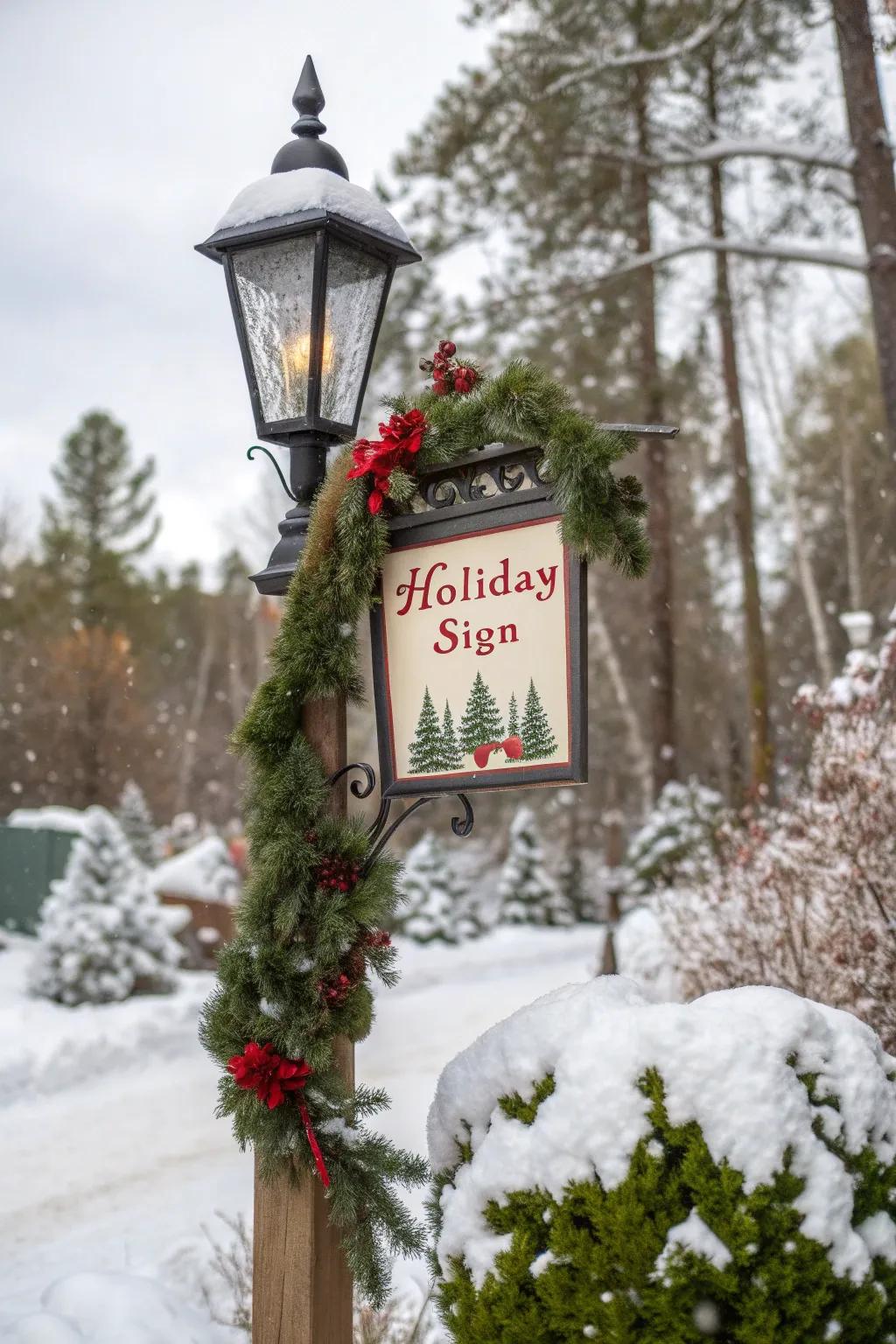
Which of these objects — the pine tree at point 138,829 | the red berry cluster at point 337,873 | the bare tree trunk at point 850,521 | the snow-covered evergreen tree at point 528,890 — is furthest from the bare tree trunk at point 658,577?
the red berry cluster at point 337,873

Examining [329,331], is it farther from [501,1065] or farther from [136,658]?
[136,658]

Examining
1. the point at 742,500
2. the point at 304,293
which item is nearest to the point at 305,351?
the point at 304,293

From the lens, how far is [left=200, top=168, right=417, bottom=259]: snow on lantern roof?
111 inches

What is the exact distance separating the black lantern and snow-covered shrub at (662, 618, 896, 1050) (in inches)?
106

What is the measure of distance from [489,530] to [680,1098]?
4.27 ft

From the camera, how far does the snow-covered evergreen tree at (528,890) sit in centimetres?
1684

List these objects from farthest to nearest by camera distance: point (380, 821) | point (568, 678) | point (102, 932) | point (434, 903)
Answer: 1. point (434, 903)
2. point (102, 932)
3. point (380, 821)
4. point (568, 678)

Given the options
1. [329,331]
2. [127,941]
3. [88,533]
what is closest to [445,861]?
[127,941]

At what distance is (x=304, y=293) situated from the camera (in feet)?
9.59

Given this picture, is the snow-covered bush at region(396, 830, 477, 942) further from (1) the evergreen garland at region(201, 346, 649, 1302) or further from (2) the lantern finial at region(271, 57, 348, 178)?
(2) the lantern finial at region(271, 57, 348, 178)

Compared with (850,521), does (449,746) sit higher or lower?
lower

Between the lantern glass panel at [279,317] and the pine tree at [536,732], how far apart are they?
1.03 m

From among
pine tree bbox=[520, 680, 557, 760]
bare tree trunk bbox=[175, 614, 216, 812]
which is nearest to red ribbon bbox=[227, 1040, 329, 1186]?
pine tree bbox=[520, 680, 557, 760]

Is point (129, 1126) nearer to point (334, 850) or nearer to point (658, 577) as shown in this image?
point (334, 850)
